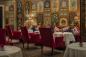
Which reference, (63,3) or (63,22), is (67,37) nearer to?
(63,22)

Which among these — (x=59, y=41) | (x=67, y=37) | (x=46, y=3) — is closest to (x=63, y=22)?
(x=46, y=3)

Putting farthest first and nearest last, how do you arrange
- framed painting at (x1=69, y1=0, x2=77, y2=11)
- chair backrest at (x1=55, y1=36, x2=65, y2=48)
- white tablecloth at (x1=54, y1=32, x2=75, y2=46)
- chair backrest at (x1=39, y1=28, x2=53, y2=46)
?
framed painting at (x1=69, y1=0, x2=77, y2=11), white tablecloth at (x1=54, y1=32, x2=75, y2=46), chair backrest at (x1=55, y1=36, x2=65, y2=48), chair backrest at (x1=39, y1=28, x2=53, y2=46)

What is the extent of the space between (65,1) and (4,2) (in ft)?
15.6

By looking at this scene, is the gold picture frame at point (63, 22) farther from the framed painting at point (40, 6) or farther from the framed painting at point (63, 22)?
the framed painting at point (40, 6)

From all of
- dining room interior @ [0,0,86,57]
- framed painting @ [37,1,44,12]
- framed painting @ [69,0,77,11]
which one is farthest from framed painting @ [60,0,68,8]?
framed painting @ [37,1,44,12]

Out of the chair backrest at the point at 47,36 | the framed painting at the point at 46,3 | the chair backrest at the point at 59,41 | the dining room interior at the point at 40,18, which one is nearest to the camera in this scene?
the chair backrest at the point at 47,36

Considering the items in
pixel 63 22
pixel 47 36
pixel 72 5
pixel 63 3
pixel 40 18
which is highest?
pixel 63 3

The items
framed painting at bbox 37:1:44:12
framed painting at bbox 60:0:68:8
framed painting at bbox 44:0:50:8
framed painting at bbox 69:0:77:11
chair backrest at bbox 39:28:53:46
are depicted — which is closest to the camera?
chair backrest at bbox 39:28:53:46

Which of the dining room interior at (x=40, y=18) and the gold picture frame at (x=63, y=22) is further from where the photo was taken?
the gold picture frame at (x=63, y=22)

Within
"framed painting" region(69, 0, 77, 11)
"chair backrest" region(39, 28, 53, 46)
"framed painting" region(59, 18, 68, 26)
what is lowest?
"chair backrest" region(39, 28, 53, 46)

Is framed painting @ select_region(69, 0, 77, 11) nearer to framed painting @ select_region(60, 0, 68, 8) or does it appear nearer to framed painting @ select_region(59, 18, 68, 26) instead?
framed painting @ select_region(60, 0, 68, 8)

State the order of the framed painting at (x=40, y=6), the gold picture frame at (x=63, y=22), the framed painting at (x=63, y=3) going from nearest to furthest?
the gold picture frame at (x=63, y=22) → the framed painting at (x=63, y=3) → the framed painting at (x=40, y=6)

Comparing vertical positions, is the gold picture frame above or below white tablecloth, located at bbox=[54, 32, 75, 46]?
above

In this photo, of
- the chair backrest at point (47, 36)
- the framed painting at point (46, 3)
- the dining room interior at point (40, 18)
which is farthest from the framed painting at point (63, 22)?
the chair backrest at point (47, 36)
